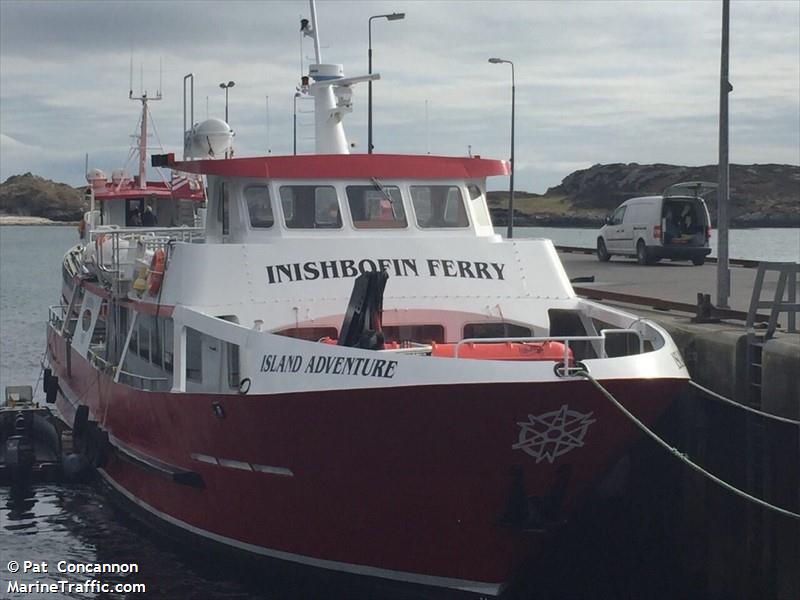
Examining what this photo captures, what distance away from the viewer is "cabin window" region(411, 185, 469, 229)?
14.7 m

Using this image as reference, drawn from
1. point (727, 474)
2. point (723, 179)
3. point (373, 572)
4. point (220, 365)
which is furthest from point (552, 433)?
point (723, 179)

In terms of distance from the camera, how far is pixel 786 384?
11.8m

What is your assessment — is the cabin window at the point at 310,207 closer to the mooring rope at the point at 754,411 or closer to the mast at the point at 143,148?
the mooring rope at the point at 754,411

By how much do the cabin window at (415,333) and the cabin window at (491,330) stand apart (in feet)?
1.10

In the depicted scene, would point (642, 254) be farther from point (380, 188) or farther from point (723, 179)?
point (380, 188)

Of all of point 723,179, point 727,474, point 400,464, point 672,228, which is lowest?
point 727,474

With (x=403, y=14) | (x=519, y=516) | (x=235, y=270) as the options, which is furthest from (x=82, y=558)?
(x=403, y=14)

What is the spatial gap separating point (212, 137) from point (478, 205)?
833cm

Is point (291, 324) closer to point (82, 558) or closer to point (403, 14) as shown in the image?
point (82, 558)

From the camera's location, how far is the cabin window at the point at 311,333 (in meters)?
13.2

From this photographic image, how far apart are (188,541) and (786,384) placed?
24.0ft

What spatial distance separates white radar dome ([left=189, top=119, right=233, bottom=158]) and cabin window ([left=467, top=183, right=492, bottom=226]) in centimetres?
802

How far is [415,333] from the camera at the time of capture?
13711 millimetres

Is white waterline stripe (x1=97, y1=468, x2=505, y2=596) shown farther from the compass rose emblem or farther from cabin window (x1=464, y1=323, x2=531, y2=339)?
cabin window (x1=464, y1=323, x2=531, y2=339)
